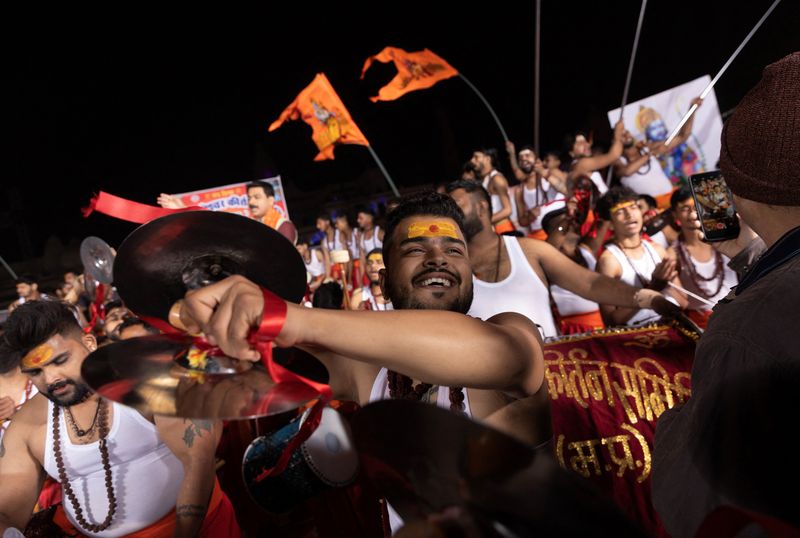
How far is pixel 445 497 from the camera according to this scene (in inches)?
28.6

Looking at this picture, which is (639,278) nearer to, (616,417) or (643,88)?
(616,417)

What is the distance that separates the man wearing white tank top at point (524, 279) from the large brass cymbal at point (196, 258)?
7.81ft

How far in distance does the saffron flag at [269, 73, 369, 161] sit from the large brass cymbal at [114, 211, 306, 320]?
7.19 m

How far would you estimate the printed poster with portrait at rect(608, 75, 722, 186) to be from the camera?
7.49m

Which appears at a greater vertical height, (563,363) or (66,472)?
(563,363)

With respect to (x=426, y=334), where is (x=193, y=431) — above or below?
below

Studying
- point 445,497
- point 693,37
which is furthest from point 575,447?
point 693,37

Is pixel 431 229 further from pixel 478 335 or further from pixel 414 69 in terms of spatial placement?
pixel 414 69

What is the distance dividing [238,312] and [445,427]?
58 centimetres

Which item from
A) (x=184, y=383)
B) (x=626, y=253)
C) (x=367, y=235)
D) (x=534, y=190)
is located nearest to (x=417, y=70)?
(x=534, y=190)

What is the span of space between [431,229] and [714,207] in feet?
3.85

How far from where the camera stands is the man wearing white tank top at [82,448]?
303 cm

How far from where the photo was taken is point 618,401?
2.74 m

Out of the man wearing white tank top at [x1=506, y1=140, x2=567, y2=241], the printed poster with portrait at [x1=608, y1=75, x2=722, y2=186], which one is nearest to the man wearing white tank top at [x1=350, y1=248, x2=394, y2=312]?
the man wearing white tank top at [x1=506, y1=140, x2=567, y2=241]
